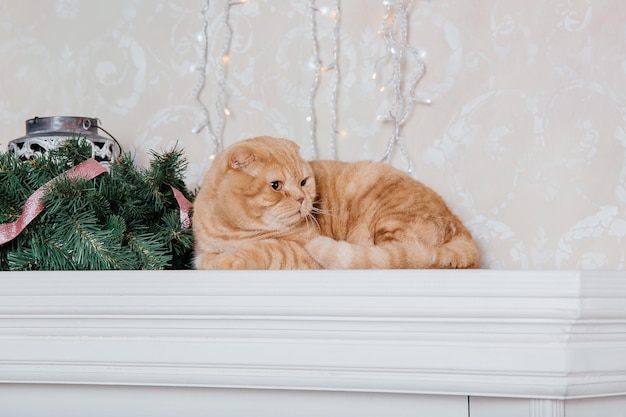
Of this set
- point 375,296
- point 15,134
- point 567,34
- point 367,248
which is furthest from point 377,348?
point 15,134

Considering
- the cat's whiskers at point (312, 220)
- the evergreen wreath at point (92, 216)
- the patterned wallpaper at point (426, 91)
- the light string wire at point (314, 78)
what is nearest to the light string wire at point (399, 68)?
the patterned wallpaper at point (426, 91)

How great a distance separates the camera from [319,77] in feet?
4.25

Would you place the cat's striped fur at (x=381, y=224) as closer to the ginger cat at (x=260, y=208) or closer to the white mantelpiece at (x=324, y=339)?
the ginger cat at (x=260, y=208)

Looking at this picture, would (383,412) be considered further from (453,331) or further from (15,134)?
(15,134)

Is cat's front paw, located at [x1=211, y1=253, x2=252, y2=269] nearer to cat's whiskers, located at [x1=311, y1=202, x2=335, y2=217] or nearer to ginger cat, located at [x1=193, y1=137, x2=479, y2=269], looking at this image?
ginger cat, located at [x1=193, y1=137, x2=479, y2=269]

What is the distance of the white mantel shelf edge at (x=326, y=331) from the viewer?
73cm

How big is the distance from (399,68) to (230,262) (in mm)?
543

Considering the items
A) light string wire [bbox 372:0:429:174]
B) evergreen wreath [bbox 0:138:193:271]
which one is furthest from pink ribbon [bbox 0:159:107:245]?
light string wire [bbox 372:0:429:174]

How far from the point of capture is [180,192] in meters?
1.15

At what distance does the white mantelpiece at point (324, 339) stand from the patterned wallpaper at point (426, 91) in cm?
43

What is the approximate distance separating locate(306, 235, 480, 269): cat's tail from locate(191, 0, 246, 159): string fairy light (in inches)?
18.0

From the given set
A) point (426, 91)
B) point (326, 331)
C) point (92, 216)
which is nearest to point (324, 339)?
point (326, 331)

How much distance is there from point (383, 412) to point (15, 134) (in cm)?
104

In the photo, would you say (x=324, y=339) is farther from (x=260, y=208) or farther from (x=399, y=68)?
(x=399, y=68)
